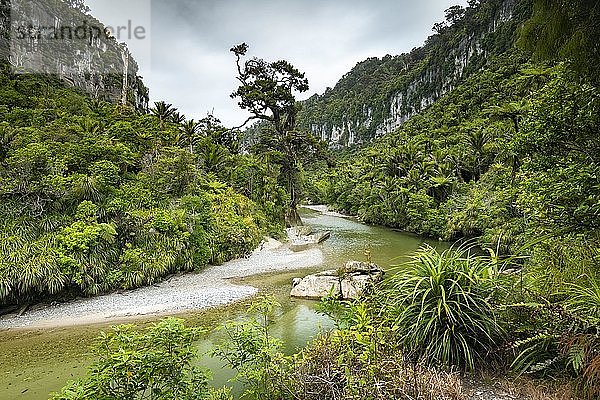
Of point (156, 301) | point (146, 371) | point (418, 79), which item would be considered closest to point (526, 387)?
point (146, 371)

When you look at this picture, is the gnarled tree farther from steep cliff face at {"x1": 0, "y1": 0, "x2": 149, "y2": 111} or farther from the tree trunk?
steep cliff face at {"x1": 0, "y1": 0, "x2": 149, "y2": 111}

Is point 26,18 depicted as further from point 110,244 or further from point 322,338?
point 322,338

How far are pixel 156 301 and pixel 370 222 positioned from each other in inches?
979

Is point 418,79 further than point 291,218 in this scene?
Yes

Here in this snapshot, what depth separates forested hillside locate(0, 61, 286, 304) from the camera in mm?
10711

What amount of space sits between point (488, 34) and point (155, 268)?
241 feet

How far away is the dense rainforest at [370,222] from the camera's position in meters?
3.49

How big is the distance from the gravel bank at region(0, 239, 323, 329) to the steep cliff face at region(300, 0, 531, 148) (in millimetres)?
32043

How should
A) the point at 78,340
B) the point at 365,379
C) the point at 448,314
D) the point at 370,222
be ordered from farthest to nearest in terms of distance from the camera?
the point at 370,222
the point at 78,340
the point at 448,314
the point at 365,379

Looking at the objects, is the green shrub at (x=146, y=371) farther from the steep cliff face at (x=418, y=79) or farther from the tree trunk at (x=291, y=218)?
the steep cliff face at (x=418, y=79)

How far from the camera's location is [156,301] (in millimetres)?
11250

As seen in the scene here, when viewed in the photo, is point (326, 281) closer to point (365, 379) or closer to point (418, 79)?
point (365, 379)

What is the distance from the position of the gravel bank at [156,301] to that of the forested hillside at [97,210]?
0.47 m

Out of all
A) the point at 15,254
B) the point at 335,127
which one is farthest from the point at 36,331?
the point at 335,127
